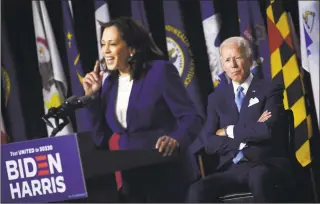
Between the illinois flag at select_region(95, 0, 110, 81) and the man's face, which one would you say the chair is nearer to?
the man's face

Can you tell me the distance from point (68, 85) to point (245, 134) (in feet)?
3.95

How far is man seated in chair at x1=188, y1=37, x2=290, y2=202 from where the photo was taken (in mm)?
3814

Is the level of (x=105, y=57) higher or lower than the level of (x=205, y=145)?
higher

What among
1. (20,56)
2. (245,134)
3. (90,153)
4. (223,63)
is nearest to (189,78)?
(223,63)

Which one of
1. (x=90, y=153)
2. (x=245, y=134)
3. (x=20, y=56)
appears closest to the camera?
(x=245, y=134)

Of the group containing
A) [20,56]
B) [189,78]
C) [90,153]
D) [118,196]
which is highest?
[20,56]

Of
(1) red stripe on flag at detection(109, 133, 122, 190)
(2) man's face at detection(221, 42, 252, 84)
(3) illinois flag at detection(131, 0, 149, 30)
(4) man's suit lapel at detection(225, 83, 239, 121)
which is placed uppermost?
(3) illinois flag at detection(131, 0, 149, 30)

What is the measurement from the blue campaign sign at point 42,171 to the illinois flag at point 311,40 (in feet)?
4.88

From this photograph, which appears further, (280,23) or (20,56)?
(20,56)

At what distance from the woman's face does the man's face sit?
0.59 meters

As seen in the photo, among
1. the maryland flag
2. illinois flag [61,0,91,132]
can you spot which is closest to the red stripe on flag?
illinois flag [61,0,91,132]

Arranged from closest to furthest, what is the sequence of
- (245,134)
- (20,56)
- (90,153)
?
1. (245,134)
2. (90,153)
3. (20,56)

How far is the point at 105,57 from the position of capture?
A: 423 centimetres

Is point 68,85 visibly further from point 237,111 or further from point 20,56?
point 237,111
